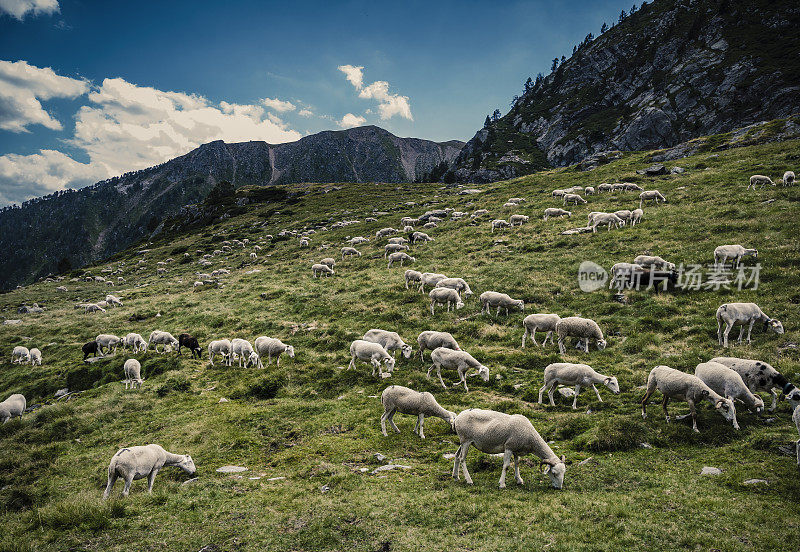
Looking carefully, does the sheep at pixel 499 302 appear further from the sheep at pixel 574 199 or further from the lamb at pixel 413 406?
the sheep at pixel 574 199

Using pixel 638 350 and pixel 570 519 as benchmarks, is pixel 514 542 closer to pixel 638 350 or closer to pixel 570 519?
pixel 570 519

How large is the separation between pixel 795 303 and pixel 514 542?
2101 cm

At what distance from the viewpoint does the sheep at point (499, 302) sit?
78.7ft

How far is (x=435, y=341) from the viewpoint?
744 inches

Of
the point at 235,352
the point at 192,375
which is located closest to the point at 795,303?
the point at 235,352

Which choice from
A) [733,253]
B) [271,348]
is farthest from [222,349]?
[733,253]

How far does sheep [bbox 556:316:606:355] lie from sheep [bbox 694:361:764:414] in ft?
18.3

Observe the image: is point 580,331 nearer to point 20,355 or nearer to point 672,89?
point 20,355

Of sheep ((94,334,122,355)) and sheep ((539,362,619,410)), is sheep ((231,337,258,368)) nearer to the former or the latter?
sheep ((94,334,122,355))

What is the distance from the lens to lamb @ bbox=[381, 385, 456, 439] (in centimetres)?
1276

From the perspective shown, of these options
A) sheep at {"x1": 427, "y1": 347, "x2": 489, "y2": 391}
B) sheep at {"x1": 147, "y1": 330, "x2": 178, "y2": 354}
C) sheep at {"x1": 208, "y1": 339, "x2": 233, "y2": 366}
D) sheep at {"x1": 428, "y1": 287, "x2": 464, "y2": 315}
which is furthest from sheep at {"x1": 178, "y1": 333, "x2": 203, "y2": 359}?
sheep at {"x1": 427, "y1": 347, "x2": 489, "y2": 391}

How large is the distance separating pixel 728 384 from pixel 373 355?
1399cm

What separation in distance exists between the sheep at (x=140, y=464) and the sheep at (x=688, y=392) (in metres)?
15.7

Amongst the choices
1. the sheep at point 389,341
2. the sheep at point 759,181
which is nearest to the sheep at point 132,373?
the sheep at point 389,341
